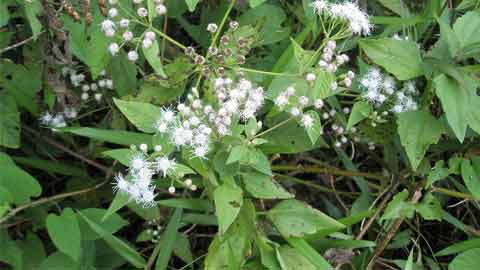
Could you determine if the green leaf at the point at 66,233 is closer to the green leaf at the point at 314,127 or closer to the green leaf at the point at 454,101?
the green leaf at the point at 314,127

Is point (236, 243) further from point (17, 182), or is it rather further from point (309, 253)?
point (17, 182)

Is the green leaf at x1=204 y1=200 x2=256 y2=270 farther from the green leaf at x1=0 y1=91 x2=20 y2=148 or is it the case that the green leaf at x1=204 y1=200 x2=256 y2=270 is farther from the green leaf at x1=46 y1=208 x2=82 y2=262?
the green leaf at x1=0 y1=91 x2=20 y2=148

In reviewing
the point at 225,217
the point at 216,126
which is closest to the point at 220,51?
the point at 216,126

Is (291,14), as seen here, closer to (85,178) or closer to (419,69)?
(419,69)

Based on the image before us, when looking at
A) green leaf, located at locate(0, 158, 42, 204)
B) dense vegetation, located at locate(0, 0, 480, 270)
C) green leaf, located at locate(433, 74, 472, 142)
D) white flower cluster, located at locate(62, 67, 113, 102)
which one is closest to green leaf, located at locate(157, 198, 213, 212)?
dense vegetation, located at locate(0, 0, 480, 270)

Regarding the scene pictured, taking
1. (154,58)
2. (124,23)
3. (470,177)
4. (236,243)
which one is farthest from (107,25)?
(470,177)

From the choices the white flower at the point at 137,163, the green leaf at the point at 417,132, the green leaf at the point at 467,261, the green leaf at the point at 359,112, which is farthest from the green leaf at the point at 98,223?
the green leaf at the point at 467,261
